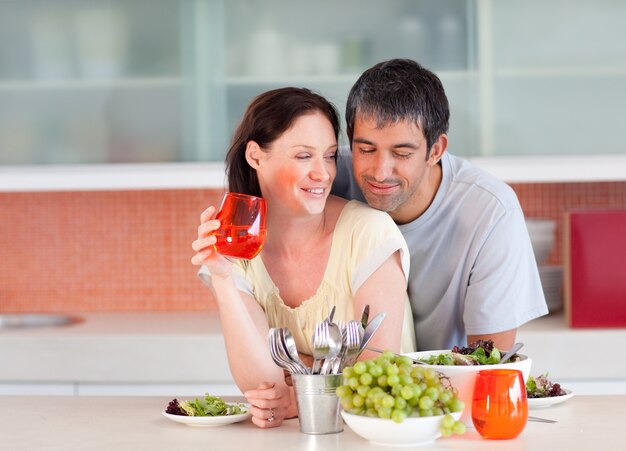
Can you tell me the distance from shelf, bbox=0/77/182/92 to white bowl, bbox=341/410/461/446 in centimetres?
224

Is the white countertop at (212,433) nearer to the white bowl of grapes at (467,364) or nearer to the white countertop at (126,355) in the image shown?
the white bowl of grapes at (467,364)

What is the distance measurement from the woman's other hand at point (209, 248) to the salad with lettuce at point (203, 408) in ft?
0.71

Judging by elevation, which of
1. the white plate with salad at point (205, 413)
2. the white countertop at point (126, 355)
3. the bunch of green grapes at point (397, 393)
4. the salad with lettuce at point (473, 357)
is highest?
the salad with lettuce at point (473, 357)

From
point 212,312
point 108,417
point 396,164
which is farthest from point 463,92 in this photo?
point 108,417

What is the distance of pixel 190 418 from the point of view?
5.18 ft

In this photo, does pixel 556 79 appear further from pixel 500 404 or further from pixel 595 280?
pixel 500 404

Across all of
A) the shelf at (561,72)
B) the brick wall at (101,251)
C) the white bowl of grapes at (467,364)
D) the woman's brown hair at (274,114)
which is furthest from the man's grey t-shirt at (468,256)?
the brick wall at (101,251)

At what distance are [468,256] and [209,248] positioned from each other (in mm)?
763

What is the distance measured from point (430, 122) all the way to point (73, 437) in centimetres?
93

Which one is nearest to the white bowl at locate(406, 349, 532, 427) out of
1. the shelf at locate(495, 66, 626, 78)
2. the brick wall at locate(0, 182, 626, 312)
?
the shelf at locate(495, 66, 626, 78)

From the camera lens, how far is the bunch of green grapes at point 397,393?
136 cm

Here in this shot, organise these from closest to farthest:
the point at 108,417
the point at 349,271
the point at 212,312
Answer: the point at 108,417 < the point at 349,271 < the point at 212,312

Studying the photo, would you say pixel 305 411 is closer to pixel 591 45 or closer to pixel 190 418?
pixel 190 418

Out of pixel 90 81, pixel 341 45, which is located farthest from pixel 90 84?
pixel 341 45
